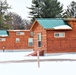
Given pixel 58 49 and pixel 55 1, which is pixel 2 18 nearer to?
pixel 55 1

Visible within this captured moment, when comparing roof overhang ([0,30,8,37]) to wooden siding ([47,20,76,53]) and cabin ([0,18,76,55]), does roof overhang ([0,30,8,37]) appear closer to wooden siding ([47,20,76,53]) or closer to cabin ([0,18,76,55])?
cabin ([0,18,76,55])

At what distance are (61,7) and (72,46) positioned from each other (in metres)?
42.3

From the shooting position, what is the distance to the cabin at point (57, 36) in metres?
33.2

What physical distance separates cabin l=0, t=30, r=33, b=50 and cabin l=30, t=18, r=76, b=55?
16.4 m

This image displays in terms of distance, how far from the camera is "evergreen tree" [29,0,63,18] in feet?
232

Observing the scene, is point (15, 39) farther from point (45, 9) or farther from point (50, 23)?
point (45, 9)

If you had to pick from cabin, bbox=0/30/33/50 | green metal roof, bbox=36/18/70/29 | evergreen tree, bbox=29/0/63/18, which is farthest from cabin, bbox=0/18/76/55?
evergreen tree, bbox=29/0/63/18

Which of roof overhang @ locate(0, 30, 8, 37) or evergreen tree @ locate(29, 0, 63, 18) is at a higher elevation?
evergreen tree @ locate(29, 0, 63, 18)

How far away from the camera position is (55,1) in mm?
74938

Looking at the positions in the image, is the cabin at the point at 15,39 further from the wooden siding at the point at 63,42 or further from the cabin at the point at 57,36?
the wooden siding at the point at 63,42

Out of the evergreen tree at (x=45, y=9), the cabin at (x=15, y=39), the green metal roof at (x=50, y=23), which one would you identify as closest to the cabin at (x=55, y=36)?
the green metal roof at (x=50, y=23)

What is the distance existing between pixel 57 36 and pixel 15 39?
1840cm

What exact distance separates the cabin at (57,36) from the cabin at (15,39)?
16.4 meters
